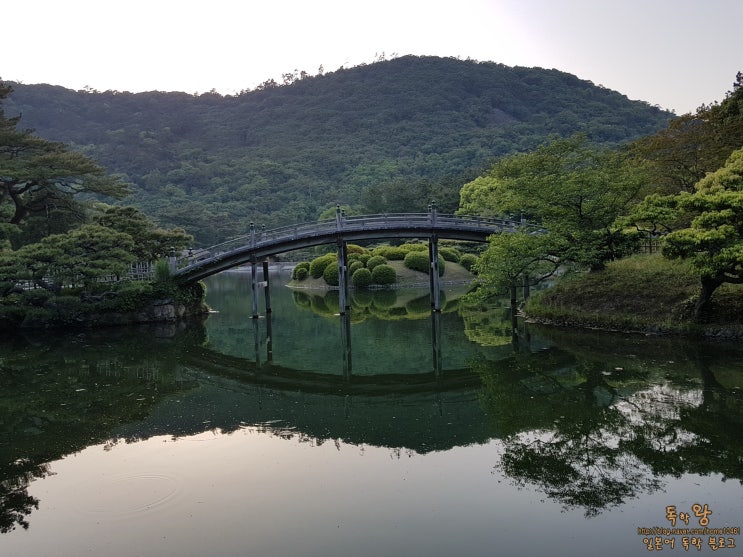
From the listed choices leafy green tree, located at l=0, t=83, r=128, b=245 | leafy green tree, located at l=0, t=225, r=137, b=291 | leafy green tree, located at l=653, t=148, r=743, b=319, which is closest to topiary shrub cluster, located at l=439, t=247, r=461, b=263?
leafy green tree, located at l=0, t=83, r=128, b=245

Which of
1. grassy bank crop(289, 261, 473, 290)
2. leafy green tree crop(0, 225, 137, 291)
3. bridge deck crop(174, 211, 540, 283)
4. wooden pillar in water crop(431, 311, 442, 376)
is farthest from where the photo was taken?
grassy bank crop(289, 261, 473, 290)

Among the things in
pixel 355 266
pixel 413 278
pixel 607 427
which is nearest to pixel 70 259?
pixel 355 266

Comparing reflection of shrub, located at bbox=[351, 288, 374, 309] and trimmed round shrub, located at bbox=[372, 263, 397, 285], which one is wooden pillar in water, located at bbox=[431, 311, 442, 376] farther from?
trimmed round shrub, located at bbox=[372, 263, 397, 285]

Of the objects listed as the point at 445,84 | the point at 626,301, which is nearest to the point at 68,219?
the point at 626,301

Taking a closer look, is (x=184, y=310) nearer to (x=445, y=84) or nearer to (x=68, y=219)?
(x=68, y=219)

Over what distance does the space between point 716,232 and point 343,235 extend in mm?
15933

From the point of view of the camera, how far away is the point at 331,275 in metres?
42.2

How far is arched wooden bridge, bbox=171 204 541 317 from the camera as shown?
26.6 meters

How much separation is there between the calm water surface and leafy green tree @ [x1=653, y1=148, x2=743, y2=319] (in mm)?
2193

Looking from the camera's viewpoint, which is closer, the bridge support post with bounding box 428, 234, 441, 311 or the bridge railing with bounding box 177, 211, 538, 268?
the bridge railing with bounding box 177, 211, 538, 268

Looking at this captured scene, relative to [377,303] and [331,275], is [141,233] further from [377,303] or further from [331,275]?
[331,275]

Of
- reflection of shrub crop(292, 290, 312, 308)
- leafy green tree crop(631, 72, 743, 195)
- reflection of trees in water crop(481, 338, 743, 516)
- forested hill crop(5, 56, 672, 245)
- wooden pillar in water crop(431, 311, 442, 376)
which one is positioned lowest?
reflection of shrub crop(292, 290, 312, 308)

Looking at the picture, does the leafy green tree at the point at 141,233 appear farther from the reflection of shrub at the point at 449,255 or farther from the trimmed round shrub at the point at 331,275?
the reflection of shrub at the point at 449,255

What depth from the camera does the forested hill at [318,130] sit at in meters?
86.2
